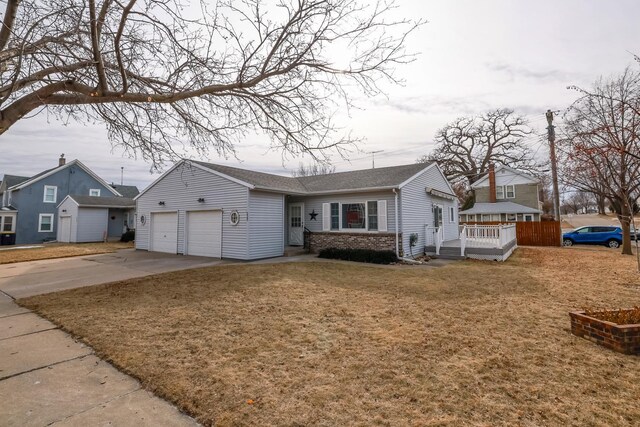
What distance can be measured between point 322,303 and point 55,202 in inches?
1127

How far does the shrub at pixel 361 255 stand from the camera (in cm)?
1185

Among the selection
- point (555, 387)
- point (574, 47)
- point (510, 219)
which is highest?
point (574, 47)

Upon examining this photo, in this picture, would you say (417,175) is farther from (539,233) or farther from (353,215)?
(539,233)

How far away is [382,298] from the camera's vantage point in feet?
21.4

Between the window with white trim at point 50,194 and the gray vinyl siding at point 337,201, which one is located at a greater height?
the window with white trim at point 50,194

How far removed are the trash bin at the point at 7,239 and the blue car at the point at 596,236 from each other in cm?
3823

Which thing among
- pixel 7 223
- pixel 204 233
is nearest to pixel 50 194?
pixel 7 223

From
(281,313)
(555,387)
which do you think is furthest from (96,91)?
(555,387)

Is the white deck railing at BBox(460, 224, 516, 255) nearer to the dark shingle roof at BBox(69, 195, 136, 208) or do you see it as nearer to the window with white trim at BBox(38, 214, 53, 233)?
the dark shingle roof at BBox(69, 195, 136, 208)

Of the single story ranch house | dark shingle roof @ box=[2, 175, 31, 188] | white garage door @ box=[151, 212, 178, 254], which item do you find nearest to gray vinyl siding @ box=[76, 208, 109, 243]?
dark shingle roof @ box=[2, 175, 31, 188]

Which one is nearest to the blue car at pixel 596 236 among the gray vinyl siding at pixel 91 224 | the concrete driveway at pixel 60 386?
the concrete driveway at pixel 60 386

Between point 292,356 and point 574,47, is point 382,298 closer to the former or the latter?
Answer: point 292,356

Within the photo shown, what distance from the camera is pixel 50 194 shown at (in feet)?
80.4

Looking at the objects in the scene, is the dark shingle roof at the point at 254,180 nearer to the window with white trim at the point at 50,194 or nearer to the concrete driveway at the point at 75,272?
the concrete driveway at the point at 75,272
